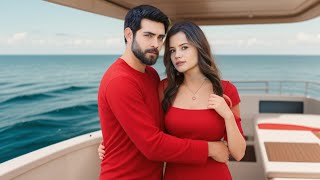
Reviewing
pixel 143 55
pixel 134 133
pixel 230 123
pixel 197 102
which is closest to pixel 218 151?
pixel 230 123

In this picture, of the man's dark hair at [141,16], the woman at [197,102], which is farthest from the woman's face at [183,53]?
the man's dark hair at [141,16]

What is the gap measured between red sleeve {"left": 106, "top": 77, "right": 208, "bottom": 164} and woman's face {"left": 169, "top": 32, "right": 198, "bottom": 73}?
0.27 m

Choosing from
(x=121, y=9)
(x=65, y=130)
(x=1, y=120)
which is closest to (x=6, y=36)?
(x=1, y=120)

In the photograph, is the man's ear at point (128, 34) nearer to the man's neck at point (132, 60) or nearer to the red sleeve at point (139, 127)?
the man's neck at point (132, 60)

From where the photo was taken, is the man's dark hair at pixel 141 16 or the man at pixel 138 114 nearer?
the man at pixel 138 114

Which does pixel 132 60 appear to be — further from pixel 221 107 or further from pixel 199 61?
pixel 221 107

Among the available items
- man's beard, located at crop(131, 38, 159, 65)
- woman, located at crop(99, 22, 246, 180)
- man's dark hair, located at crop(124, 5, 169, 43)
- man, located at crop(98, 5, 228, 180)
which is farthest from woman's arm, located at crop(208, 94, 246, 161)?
man's dark hair, located at crop(124, 5, 169, 43)

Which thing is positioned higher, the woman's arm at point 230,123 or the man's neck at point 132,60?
the man's neck at point 132,60

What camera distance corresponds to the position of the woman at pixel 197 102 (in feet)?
4.42

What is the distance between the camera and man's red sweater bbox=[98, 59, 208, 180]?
1185mm

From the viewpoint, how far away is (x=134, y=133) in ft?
3.92

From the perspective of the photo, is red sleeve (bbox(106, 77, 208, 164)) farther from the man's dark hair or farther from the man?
the man's dark hair

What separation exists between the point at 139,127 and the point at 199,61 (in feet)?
1.39

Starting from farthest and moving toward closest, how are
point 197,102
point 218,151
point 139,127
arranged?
A: 1. point 197,102
2. point 218,151
3. point 139,127
